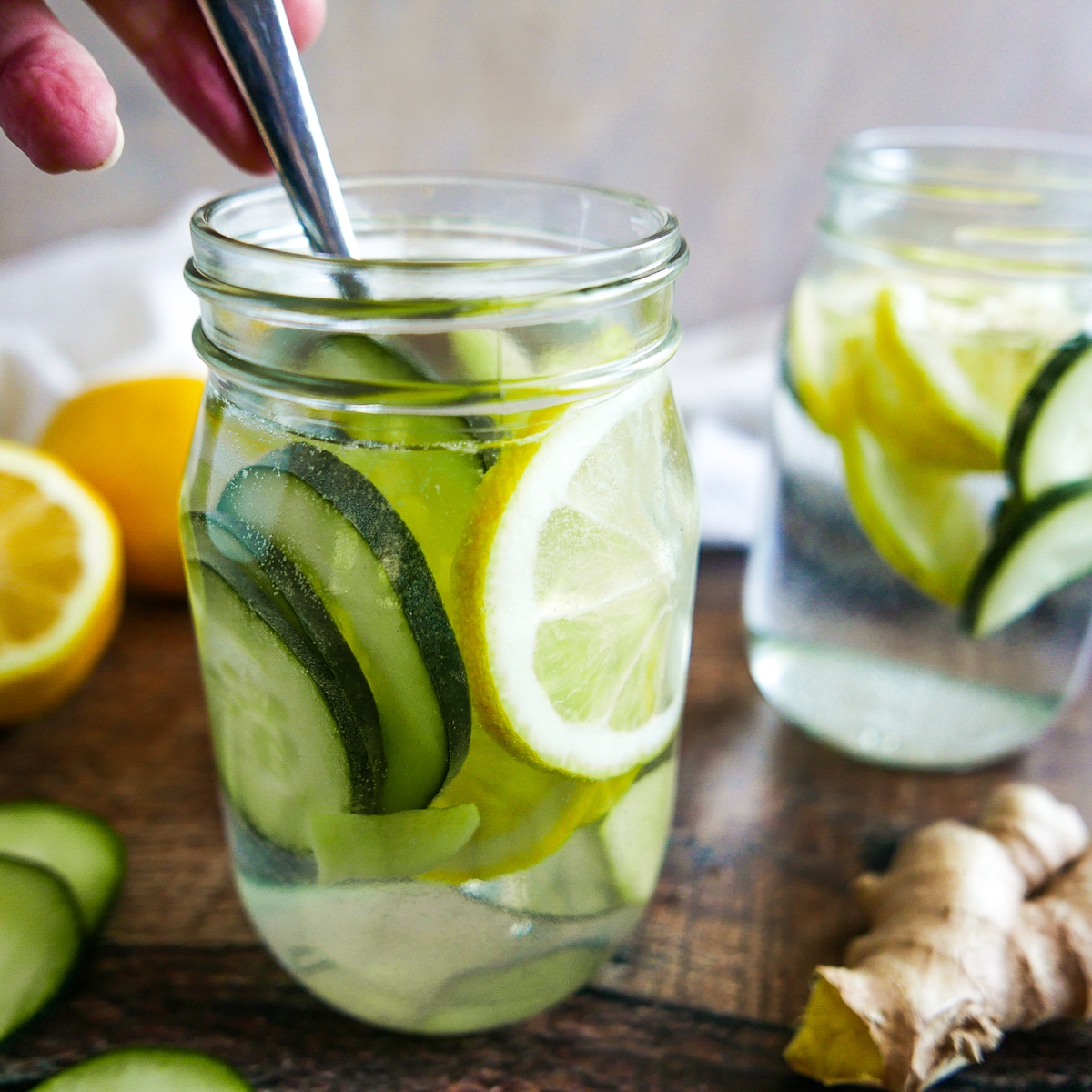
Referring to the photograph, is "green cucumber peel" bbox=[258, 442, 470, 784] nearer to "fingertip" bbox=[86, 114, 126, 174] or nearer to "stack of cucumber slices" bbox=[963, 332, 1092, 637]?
"fingertip" bbox=[86, 114, 126, 174]

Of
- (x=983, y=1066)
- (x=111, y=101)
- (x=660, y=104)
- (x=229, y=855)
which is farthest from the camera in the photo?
(x=660, y=104)

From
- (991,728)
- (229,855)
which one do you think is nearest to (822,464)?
(991,728)

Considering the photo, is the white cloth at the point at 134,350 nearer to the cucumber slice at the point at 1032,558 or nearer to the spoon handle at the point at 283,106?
the cucumber slice at the point at 1032,558

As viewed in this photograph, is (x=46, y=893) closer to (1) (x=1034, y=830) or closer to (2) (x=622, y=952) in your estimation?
(2) (x=622, y=952)

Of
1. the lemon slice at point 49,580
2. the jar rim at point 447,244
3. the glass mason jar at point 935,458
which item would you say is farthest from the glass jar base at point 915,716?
the lemon slice at point 49,580

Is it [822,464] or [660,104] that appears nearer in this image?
[822,464]

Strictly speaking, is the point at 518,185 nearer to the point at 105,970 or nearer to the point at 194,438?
the point at 194,438
